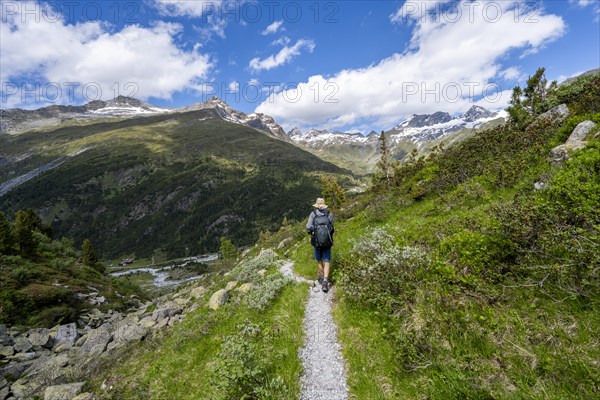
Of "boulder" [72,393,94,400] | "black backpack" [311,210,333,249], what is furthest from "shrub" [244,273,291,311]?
"boulder" [72,393,94,400]

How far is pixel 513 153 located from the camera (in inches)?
602

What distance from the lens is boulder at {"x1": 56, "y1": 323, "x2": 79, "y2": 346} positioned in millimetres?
25006

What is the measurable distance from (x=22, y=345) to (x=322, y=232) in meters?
28.1

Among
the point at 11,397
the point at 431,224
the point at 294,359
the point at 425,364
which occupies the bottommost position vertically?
the point at 11,397

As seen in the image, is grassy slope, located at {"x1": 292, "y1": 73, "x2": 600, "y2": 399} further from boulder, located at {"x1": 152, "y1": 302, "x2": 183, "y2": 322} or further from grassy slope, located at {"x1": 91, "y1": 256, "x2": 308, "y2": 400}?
boulder, located at {"x1": 152, "y1": 302, "x2": 183, "y2": 322}

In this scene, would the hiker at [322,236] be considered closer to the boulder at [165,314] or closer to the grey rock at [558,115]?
the boulder at [165,314]

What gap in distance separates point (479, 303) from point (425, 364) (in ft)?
6.10

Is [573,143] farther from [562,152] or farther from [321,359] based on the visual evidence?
[321,359]

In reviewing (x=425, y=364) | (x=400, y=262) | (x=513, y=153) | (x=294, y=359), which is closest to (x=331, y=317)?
(x=294, y=359)

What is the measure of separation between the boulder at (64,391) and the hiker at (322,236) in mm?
11050

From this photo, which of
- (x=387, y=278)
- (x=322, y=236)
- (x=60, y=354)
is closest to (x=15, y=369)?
(x=60, y=354)

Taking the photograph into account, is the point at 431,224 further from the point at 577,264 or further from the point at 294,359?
the point at 294,359

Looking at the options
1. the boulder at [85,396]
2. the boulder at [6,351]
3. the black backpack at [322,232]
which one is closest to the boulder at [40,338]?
the boulder at [6,351]

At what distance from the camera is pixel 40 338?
80.5 ft
